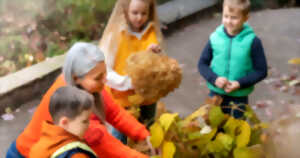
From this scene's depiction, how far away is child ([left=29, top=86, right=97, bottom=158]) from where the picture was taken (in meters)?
1.14

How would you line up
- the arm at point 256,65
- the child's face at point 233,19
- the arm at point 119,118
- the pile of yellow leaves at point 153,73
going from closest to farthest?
the arm at point 119,118
the pile of yellow leaves at point 153,73
the child's face at point 233,19
the arm at point 256,65

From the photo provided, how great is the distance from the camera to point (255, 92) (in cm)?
454

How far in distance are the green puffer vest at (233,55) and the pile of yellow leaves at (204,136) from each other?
974 mm

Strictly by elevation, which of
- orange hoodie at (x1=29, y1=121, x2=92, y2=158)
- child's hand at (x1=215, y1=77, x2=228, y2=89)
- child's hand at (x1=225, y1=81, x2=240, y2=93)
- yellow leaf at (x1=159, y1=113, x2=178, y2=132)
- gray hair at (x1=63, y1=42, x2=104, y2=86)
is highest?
gray hair at (x1=63, y1=42, x2=104, y2=86)

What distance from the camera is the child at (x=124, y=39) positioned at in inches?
92.5

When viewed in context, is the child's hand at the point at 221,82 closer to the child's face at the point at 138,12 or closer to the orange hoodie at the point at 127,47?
the orange hoodie at the point at 127,47

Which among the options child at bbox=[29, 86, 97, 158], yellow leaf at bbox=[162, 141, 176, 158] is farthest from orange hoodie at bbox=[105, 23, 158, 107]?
child at bbox=[29, 86, 97, 158]

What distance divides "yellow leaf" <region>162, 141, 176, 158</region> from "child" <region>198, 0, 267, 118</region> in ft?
3.51

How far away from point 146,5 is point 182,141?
1188 mm

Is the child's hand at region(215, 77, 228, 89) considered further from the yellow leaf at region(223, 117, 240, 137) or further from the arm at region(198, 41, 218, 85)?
the yellow leaf at region(223, 117, 240, 137)

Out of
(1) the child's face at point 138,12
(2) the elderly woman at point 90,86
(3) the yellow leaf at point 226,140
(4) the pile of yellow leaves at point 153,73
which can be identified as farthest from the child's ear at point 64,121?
(1) the child's face at point 138,12

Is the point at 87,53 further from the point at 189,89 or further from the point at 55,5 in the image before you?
the point at 55,5

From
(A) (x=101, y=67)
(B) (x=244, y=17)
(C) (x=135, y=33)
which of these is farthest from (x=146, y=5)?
(A) (x=101, y=67)

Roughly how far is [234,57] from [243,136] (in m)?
1.18
